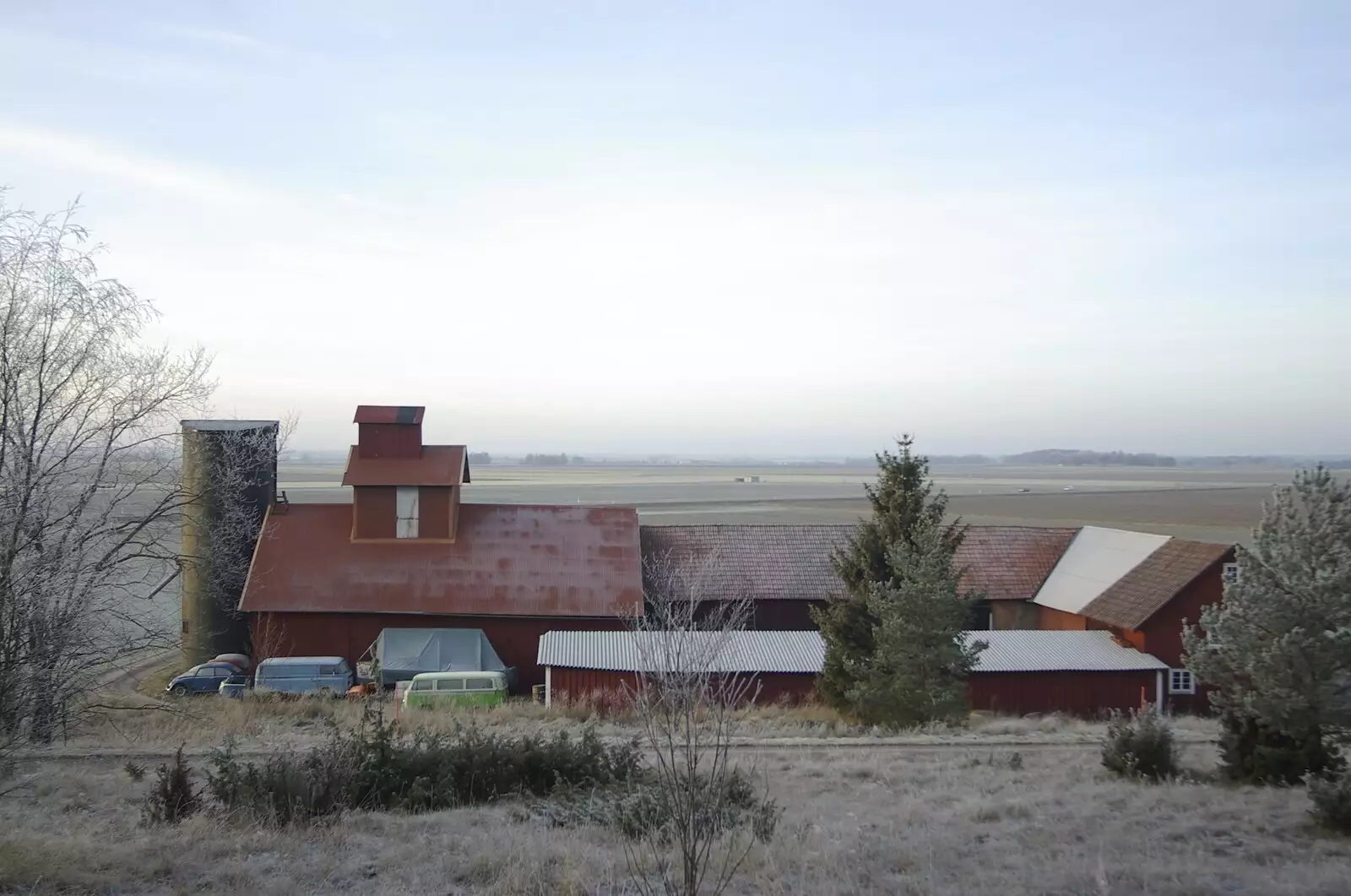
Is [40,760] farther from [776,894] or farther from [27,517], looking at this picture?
[776,894]

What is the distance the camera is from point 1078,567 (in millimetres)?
30281

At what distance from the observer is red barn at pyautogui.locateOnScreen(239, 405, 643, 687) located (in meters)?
26.8

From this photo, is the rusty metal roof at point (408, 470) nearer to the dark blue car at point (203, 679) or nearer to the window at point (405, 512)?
the window at point (405, 512)

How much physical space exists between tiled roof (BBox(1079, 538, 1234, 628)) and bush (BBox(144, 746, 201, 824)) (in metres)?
22.6

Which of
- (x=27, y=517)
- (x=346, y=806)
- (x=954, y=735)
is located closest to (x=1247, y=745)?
(x=954, y=735)

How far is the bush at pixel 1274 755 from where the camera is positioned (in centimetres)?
1198

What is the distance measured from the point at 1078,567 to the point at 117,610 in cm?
2614

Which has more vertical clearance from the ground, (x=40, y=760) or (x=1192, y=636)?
(x=1192, y=636)

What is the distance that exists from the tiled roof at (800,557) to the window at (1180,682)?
237 inches

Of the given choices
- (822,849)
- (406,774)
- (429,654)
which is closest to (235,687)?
(429,654)

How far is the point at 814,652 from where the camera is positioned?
24.8 metres

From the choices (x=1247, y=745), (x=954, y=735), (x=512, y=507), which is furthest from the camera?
(x=512, y=507)

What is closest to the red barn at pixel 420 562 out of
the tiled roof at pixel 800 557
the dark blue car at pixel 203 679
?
the dark blue car at pixel 203 679

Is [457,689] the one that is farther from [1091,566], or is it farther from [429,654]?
[1091,566]
